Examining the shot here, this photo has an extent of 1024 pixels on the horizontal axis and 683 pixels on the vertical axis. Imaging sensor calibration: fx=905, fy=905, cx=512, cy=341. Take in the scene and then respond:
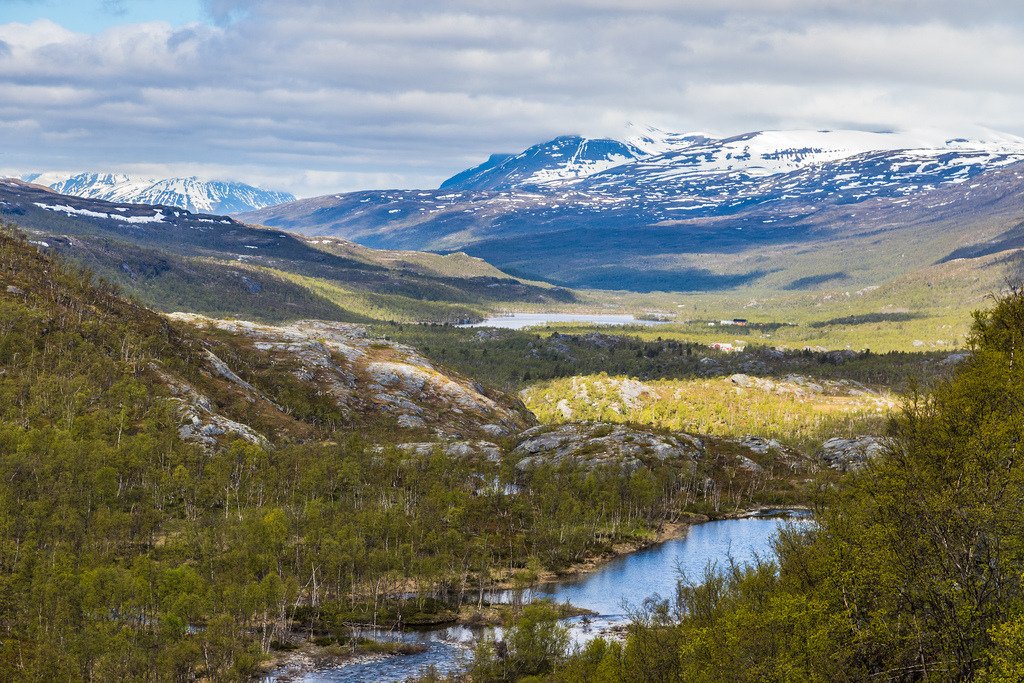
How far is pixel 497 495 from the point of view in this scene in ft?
593

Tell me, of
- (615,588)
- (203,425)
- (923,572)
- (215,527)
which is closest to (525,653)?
(615,588)

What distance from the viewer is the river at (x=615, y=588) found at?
108 metres


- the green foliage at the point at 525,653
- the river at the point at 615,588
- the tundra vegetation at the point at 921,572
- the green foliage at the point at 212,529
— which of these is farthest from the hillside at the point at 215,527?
the tundra vegetation at the point at 921,572

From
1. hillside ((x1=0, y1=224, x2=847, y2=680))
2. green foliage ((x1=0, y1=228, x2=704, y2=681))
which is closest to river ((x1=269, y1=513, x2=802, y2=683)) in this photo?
hillside ((x1=0, y1=224, x2=847, y2=680))

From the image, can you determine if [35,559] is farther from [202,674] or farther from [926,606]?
[926,606]

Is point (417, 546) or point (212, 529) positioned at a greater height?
point (212, 529)

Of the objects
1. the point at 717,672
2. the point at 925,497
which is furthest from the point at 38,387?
the point at 925,497

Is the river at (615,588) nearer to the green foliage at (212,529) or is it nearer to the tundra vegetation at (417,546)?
the tundra vegetation at (417,546)

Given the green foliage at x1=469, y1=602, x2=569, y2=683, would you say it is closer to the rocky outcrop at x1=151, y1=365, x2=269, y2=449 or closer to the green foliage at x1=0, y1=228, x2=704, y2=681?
the green foliage at x1=0, y1=228, x2=704, y2=681

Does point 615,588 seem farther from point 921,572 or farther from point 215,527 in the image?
point 921,572

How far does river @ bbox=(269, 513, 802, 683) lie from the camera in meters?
108

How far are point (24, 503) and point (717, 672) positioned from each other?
10817 centimetres

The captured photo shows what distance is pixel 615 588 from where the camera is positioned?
14312cm

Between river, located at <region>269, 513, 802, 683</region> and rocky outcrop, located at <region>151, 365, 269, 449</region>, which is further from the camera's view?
rocky outcrop, located at <region>151, 365, 269, 449</region>
